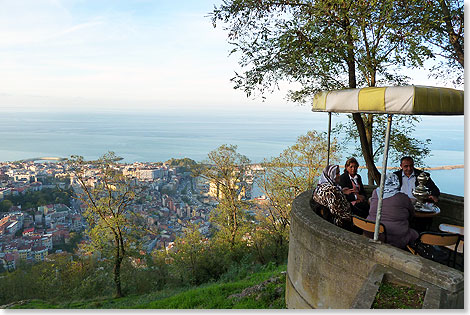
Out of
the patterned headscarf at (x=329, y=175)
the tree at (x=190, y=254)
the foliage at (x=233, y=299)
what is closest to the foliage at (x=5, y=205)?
the tree at (x=190, y=254)

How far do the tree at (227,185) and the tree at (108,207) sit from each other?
5.38 m

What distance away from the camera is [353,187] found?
6.24 metres

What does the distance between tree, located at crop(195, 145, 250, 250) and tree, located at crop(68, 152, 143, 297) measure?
5.38m

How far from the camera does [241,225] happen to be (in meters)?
22.2

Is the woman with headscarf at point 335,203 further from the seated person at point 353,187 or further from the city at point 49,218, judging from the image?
the city at point 49,218

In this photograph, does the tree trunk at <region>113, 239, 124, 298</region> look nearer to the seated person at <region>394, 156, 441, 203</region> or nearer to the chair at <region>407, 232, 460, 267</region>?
the seated person at <region>394, 156, 441, 203</region>

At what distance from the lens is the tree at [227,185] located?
21.6 meters

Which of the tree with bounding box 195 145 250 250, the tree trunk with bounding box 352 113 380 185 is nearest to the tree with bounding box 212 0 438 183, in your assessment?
the tree trunk with bounding box 352 113 380 185

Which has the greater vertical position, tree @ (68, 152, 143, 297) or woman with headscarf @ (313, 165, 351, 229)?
woman with headscarf @ (313, 165, 351, 229)

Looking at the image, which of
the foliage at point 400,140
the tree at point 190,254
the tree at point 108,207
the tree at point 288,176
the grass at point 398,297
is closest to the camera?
the grass at point 398,297

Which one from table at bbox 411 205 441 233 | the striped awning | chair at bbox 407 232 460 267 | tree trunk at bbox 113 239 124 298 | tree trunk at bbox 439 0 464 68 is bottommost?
tree trunk at bbox 113 239 124 298

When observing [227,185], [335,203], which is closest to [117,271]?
[227,185]

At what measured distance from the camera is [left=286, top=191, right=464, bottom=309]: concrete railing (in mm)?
2908

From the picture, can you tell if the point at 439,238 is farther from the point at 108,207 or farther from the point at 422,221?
the point at 108,207
